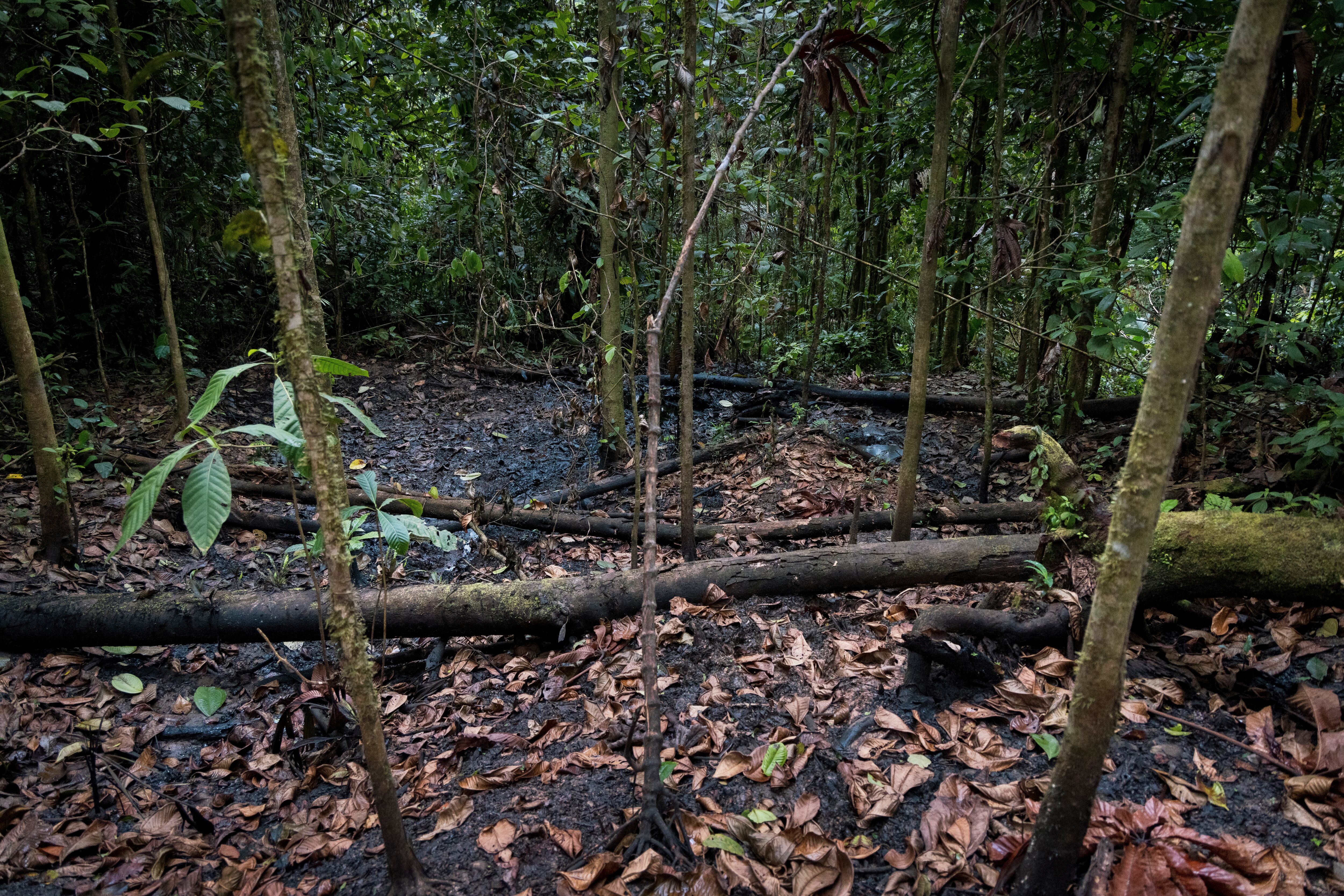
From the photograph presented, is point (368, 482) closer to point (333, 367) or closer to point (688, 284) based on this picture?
point (333, 367)

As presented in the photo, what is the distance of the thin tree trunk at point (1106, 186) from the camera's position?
4.32 meters

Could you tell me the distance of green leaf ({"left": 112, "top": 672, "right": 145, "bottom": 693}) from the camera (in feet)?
10.3

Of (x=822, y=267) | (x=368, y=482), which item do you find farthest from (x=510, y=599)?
(x=822, y=267)

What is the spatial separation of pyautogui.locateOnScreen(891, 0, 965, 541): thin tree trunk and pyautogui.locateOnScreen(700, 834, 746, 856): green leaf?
2.12 m

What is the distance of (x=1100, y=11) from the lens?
4.83m

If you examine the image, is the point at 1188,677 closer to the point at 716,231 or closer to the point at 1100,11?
the point at 1100,11

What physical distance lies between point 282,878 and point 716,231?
8855mm

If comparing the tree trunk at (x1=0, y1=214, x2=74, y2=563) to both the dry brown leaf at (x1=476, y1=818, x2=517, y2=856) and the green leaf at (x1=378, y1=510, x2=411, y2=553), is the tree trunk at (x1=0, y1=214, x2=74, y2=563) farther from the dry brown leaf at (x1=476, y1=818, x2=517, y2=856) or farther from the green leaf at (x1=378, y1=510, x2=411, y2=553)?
the dry brown leaf at (x1=476, y1=818, x2=517, y2=856)

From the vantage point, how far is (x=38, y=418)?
3.63 metres

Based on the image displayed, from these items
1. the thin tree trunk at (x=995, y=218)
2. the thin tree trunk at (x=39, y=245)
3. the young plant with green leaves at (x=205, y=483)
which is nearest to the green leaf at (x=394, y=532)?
the young plant with green leaves at (x=205, y=483)

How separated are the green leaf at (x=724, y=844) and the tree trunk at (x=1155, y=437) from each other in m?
0.73

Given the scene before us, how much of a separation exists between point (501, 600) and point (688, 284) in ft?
6.34

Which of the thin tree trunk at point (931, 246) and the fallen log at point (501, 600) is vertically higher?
the thin tree trunk at point (931, 246)

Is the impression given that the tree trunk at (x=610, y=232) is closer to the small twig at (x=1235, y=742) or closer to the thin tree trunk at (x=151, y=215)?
the thin tree trunk at (x=151, y=215)
